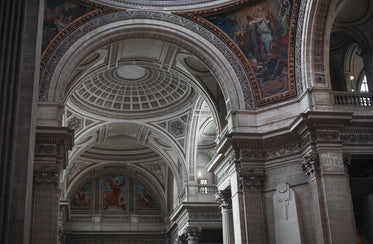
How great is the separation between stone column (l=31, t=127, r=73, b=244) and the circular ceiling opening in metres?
8.55

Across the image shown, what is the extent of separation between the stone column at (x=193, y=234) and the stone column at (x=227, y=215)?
605cm

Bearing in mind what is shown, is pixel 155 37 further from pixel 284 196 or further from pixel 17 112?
pixel 17 112

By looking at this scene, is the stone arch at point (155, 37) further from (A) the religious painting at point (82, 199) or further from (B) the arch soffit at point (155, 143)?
(A) the religious painting at point (82, 199)

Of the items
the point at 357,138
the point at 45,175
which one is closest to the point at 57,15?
the point at 45,175

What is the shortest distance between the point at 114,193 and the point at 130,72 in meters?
13.1

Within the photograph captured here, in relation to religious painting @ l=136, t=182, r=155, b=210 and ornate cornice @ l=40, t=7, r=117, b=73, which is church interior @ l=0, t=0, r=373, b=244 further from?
religious painting @ l=136, t=182, r=155, b=210

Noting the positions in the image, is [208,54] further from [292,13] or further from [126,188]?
[126,188]

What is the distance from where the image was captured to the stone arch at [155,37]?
18172 mm

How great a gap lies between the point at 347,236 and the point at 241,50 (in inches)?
315

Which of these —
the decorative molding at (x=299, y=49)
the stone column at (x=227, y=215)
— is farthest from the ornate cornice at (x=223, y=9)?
the stone column at (x=227, y=215)

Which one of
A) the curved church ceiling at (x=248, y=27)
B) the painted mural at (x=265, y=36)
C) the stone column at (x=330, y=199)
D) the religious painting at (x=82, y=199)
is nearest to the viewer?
the stone column at (x=330, y=199)

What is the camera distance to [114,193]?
36.1m

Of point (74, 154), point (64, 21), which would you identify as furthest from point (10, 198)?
point (74, 154)

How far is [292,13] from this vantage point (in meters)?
18.0
